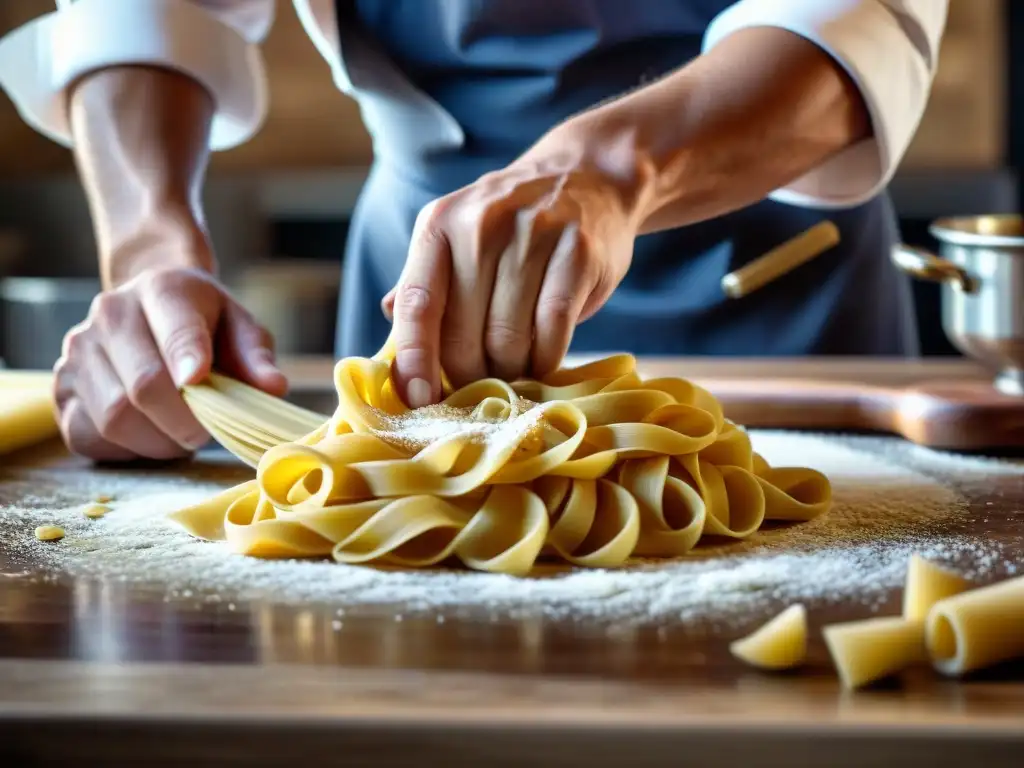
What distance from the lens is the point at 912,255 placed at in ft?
5.94

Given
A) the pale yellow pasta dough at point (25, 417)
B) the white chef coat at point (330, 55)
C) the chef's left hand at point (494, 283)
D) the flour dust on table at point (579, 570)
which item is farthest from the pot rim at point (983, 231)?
the pale yellow pasta dough at point (25, 417)

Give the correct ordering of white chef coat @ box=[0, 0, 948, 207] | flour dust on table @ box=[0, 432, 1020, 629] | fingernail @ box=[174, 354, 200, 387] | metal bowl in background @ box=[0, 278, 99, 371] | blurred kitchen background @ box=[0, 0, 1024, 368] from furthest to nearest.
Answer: blurred kitchen background @ box=[0, 0, 1024, 368], metal bowl in background @ box=[0, 278, 99, 371], white chef coat @ box=[0, 0, 948, 207], fingernail @ box=[174, 354, 200, 387], flour dust on table @ box=[0, 432, 1020, 629]

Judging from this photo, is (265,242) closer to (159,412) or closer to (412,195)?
(412,195)

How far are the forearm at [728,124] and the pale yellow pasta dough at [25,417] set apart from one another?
868mm

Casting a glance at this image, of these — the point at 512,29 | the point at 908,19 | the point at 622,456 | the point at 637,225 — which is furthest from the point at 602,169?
the point at 512,29

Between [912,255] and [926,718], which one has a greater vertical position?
[912,255]

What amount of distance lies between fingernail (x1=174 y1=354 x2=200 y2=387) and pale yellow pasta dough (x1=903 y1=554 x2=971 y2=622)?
90cm

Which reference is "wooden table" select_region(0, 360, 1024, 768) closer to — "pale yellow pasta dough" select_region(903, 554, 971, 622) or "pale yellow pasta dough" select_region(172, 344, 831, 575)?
"pale yellow pasta dough" select_region(903, 554, 971, 622)

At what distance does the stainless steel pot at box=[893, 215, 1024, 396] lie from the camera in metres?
1.77

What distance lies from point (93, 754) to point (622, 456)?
646mm

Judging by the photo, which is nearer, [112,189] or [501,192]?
[501,192]

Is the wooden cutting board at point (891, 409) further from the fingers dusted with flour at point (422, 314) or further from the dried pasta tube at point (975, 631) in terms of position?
the dried pasta tube at point (975, 631)

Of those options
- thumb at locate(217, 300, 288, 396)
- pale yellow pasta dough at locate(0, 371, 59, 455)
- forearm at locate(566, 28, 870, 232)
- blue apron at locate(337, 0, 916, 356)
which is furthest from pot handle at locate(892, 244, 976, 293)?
pale yellow pasta dough at locate(0, 371, 59, 455)

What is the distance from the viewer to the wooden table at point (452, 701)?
2.42 feet
